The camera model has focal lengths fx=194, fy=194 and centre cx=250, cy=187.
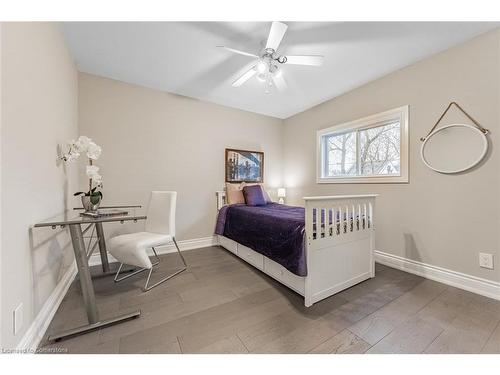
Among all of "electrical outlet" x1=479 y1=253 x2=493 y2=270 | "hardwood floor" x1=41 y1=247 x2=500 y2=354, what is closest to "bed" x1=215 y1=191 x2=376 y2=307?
"hardwood floor" x1=41 y1=247 x2=500 y2=354

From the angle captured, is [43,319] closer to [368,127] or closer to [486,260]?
[486,260]

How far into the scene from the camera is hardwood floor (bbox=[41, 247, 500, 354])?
1198 millimetres

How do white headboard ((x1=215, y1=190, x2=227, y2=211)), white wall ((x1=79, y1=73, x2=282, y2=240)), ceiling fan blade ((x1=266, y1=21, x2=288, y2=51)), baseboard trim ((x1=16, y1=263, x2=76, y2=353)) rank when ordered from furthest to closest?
white headboard ((x1=215, y1=190, x2=227, y2=211))
white wall ((x1=79, y1=73, x2=282, y2=240))
ceiling fan blade ((x1=266, y1=21, x2=288, y2=51))
baseboard trim ((x1=16, y1=263, x2=76, y2=353))

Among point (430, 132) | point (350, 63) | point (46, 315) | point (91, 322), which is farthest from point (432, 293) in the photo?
point (46, 315)

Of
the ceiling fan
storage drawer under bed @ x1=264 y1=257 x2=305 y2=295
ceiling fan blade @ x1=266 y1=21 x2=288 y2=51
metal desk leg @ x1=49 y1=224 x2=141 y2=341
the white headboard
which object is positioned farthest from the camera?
the white headboard

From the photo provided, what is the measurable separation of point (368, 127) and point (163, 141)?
9.83ft

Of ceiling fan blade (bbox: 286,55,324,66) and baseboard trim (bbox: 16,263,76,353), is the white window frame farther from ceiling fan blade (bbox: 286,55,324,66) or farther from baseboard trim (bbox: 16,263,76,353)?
baseboard trim (bbox: 16,263,76,353)

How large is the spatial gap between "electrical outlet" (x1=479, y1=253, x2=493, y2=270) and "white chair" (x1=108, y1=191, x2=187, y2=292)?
9.87ft

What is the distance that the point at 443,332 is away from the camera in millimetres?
1313

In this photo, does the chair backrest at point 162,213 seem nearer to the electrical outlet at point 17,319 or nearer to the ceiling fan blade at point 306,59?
the electrical outlet at point 17,319

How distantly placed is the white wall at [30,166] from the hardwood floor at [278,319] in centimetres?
38

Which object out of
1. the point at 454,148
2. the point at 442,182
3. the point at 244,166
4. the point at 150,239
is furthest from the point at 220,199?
the point at 454,148

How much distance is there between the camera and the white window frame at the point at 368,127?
7.63 feet

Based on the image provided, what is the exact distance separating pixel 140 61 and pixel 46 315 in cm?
252
